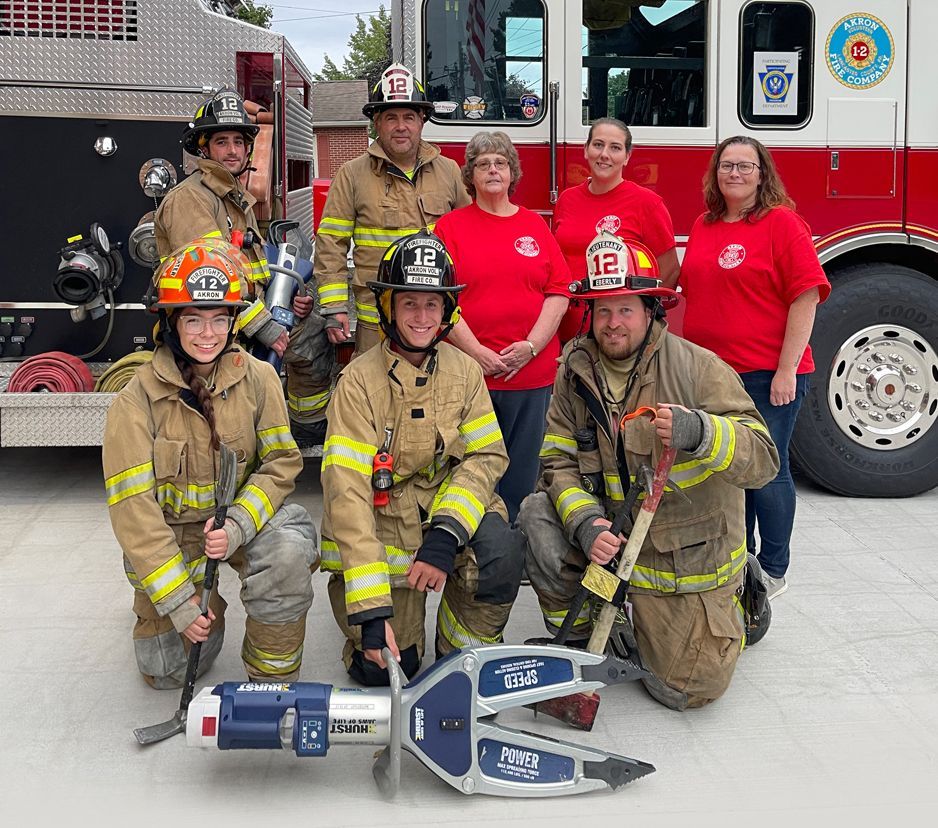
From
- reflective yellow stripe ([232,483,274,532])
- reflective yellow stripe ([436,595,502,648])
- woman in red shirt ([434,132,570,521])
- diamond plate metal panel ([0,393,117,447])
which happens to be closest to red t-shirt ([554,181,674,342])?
woman in red shirt ([434,132,570,521])

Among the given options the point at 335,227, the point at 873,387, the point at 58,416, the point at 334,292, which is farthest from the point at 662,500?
the point at 58,416

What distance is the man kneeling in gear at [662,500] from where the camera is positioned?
3.52 metres

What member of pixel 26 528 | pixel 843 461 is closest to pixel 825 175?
pixel 843 461

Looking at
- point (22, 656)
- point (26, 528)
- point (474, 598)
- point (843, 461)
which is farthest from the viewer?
point (843, 461)

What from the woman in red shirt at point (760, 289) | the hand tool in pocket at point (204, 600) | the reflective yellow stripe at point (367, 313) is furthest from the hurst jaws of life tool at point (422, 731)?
the reflective yellow stripe at point (367, 313)

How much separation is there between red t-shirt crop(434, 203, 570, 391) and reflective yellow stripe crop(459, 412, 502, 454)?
716mm

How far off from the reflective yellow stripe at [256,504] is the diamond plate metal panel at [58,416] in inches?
85.6

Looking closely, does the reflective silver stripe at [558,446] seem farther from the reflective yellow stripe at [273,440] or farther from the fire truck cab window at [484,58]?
the fire truck cab window at [484,58]

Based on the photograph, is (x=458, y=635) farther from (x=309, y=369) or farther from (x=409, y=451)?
(x=309, y=369)

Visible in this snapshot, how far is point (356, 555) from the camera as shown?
328cm

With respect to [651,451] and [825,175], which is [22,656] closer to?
[651,451]

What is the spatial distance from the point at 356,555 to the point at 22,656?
56.3 inches

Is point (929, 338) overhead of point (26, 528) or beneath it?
overhead

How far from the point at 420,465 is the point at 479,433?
9.0 inches
